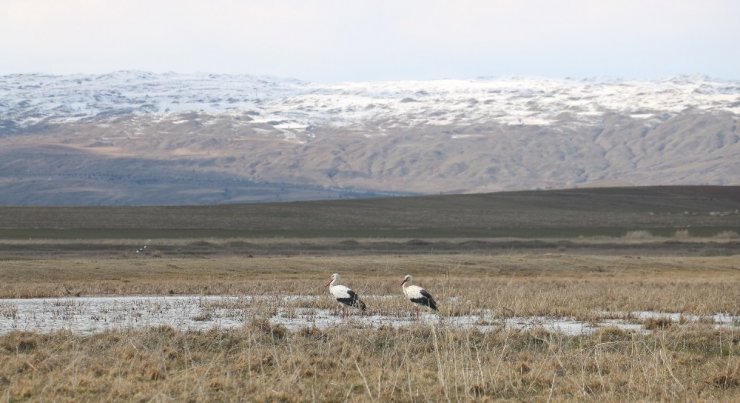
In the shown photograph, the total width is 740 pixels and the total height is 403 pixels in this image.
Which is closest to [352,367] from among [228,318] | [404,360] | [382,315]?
[404,360]

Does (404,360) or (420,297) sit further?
(420,297)

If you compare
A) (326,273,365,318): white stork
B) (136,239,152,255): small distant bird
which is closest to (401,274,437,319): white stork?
(326,273,365,318): white stork

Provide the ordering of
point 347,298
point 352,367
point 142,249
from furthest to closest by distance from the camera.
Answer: point 142,249 < point 347,298 < point 352,367

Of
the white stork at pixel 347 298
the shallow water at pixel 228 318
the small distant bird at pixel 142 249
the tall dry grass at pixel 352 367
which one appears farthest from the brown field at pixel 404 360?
the small distant bird at pixel 142 249

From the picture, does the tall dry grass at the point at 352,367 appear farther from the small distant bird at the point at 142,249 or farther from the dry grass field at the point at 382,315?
the small distant bird at the point at 142,249

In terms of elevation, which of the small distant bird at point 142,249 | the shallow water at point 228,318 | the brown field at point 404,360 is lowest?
the small distant bird at point 142,249

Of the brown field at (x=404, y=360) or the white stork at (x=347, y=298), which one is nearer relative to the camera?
the brown field at (x=404, y=360)

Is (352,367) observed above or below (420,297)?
above

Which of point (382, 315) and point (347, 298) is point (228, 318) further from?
point (382, 315)

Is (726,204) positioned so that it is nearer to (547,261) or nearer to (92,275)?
(547,261)

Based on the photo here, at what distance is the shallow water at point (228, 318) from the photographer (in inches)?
899

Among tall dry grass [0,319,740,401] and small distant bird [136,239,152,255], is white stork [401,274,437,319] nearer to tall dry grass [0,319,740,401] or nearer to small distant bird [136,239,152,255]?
tall dry grass [0,319,740,401]

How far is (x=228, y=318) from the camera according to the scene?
24703mm

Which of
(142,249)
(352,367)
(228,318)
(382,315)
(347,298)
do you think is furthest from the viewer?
(142,249)
